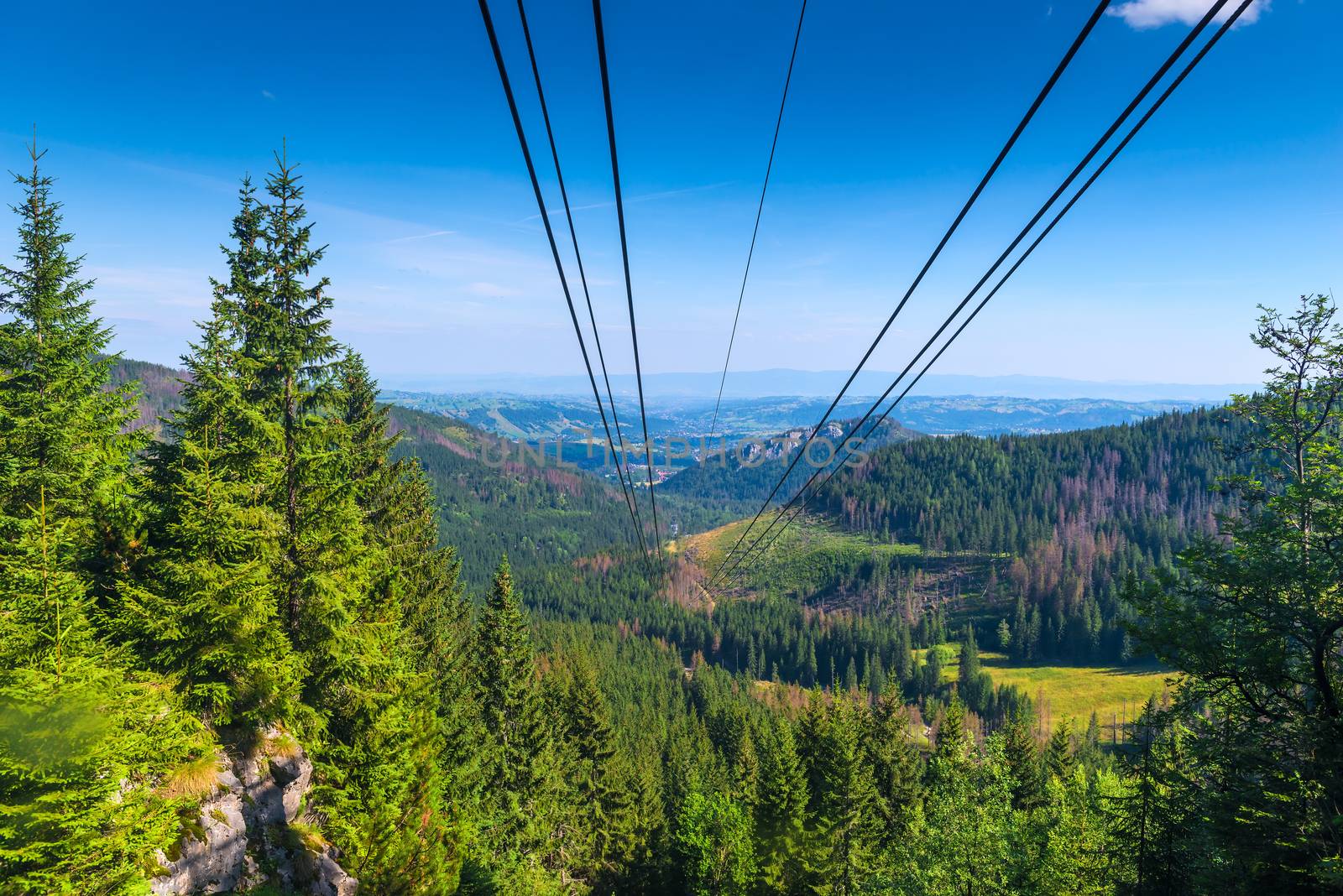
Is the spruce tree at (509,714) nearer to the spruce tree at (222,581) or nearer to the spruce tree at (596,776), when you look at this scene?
the spruce tree at (596,776)

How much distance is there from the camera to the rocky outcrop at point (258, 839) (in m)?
13.0

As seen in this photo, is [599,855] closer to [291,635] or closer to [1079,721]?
[291,635]

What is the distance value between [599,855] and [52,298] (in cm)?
3400

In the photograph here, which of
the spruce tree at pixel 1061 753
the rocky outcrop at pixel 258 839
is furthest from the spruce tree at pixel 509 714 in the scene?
the spruce tree at pixel 1061 753

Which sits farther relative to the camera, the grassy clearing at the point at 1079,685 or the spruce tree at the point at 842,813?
the grassy clearing at the point at 1079,685

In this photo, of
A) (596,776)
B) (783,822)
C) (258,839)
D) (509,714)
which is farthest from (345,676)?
(783,822)

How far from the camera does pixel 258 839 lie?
1430 centimetres

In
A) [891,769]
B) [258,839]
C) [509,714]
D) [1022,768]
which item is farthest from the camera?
[1022,768]

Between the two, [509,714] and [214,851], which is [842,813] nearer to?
[509,714]

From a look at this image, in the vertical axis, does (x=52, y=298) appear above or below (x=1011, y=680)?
above

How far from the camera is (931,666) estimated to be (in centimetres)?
14112

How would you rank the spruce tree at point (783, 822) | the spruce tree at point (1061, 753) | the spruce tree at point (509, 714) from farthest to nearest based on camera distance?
the spruce tree at point (1061, 753) → the spruce tree at point (783, 822) → the spruce tree at point (509, 714)

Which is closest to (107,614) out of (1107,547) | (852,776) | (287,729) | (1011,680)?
(287,729)

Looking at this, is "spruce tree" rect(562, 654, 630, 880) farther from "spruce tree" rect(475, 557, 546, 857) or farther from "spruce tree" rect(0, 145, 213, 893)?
"spruce tree" rect(0, 145, 213, 893)
